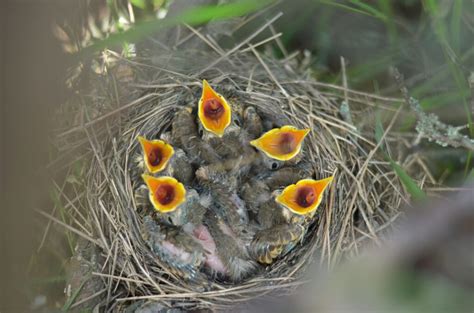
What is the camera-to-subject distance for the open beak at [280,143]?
1694 millimetres

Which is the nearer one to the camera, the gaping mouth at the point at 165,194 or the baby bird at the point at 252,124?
the gaping mouth at the point at 165,194

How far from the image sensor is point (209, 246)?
5.74ft

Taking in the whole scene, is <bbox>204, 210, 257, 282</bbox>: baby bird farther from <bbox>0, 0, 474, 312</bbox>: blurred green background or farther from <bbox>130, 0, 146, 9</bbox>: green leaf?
<bbox>130, 0, 146, 9</bbox>: green leaf

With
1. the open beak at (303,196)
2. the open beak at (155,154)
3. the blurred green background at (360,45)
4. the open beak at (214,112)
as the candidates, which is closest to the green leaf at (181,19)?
the blurred green background at (360,45)

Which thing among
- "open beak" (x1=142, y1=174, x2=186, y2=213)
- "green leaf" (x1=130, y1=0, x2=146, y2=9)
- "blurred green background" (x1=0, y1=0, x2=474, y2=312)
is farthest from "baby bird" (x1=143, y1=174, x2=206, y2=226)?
"green leaf" (x1=130, y1=0, x2=146, y2=9)

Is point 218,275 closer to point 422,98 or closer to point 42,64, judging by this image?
point 422,98

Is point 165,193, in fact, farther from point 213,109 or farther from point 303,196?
point 303,196

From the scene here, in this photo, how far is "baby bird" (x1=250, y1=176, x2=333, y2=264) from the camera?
5.26ft

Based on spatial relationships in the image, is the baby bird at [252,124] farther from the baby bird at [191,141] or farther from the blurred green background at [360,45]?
the blurred green background at [360,45]

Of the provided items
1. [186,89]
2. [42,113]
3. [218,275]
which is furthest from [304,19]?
[42,113]

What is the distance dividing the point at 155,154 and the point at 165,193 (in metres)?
0.17

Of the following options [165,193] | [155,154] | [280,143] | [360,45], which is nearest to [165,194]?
[165,193]

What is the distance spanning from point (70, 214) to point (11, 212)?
136 centimetres

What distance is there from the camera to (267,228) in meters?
1.73
